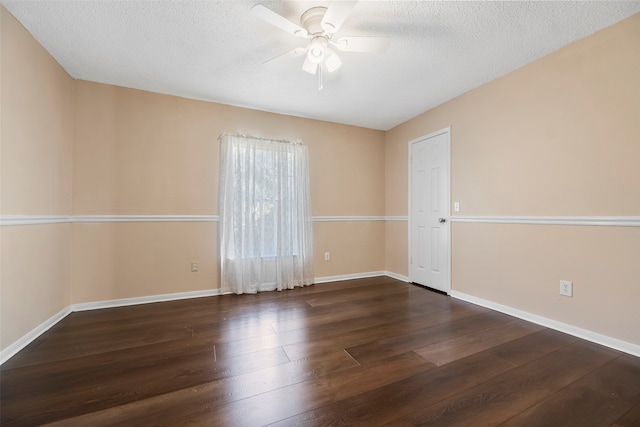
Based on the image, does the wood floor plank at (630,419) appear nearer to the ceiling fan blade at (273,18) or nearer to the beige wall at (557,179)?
the beige wall at (557,179)

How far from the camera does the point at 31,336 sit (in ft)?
6.49

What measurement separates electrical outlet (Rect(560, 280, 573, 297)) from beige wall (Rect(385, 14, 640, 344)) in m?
0.03

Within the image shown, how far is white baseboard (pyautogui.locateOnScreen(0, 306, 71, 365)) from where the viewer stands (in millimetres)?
1718

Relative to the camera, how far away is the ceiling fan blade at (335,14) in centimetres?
151

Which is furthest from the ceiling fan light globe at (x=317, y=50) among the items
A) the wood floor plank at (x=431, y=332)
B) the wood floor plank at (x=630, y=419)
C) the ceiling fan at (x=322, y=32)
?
the wood floor plank at (x=630, y=419)

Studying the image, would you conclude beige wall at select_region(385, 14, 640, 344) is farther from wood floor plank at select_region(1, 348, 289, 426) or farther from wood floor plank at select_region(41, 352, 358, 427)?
wood floor plank at select_region(1, 348, 289, 426)

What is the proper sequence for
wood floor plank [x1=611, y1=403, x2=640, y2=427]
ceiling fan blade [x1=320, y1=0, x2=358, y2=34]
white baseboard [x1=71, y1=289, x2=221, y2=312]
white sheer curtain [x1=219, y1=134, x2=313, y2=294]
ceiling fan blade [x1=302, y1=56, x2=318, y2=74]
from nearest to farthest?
wood floor plank [x1=611, y1=403, x2=640, y2=427] < ceiling fan blade [x1=320, y1=0, x2=358, y2=34] < ceiling fan blade [x1=302, y1=56, x2=318, y2=74] < white baseboard [x1=71, y1=289, x2=221, y2=312] < white sheer curtain [x1=219, y1=134, x2=313, y2=294]

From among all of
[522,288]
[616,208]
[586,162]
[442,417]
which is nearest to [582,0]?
[586,162]

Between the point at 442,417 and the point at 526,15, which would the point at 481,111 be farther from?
the point at 442,417

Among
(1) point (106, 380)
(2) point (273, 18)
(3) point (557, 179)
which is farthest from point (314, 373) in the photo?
(3) point (557, 179)

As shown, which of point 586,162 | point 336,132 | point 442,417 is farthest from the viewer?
point 336,132

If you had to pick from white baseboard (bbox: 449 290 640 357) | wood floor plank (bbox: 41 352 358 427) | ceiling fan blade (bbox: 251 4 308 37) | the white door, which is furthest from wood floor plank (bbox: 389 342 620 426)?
ceiling fan blade (bbox: 251 4 308 37)

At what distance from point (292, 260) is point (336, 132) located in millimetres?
2008

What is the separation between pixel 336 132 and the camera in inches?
154
